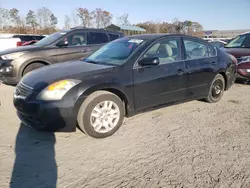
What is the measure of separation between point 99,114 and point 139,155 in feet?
2.95

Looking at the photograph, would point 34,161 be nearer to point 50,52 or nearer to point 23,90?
point 23,90

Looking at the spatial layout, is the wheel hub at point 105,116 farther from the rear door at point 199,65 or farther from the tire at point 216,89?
the tire at point 216,89

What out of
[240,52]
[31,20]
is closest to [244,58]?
[240,52]

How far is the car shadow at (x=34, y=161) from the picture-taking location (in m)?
2.47

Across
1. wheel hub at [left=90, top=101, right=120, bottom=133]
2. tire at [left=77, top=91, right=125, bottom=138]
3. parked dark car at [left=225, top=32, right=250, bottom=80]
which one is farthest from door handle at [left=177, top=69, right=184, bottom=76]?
parked dark car at [left=225, top=32, right=250, bottom=80]

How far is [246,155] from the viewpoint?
298 cm

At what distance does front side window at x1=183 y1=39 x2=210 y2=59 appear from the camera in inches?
181

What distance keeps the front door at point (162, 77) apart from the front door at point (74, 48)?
3521 mm

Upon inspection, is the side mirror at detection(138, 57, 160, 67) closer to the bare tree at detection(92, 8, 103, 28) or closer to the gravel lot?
the gravel lot

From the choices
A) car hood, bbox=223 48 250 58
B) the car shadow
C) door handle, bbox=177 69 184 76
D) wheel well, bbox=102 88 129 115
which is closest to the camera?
the car shadow

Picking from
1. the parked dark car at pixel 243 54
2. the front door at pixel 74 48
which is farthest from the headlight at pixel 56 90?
the parked dark car at pixel 243 54

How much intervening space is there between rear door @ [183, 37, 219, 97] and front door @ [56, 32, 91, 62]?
3.59 meters

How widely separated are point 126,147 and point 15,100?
6.13ft

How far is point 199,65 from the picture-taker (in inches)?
184
